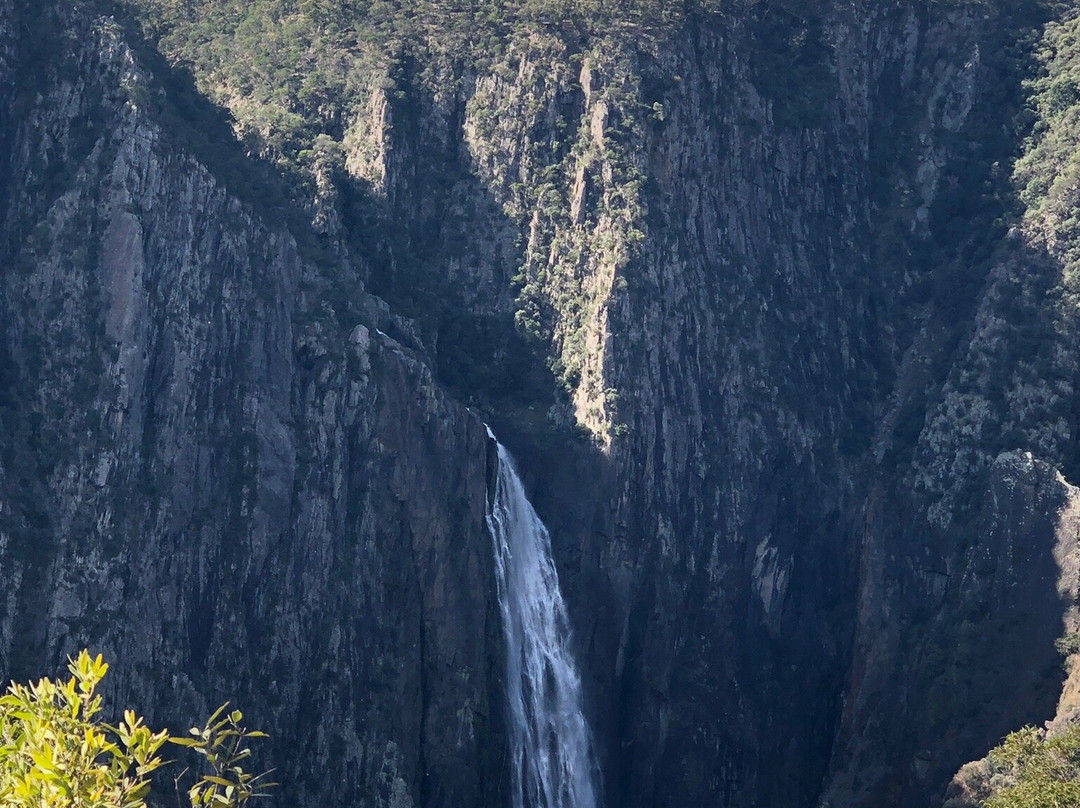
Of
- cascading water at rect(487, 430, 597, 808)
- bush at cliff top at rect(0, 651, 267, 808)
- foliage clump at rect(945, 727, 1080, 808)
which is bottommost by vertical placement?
bush at cliff top at rect(0, 651, 267, 808)

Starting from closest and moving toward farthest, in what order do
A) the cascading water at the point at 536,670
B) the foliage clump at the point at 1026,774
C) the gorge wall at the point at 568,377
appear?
the foliage clump at the point at 1026,774, the gorge wall at the point at 568,377, the cascading water at the point at 536,670

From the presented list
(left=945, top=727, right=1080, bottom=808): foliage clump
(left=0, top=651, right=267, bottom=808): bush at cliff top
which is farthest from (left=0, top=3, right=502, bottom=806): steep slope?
(left=0, top=651, right=267, bottom=808): bush at cliff top

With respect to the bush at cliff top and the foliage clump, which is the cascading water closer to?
the foliage clump

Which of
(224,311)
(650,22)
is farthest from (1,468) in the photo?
(650,22)

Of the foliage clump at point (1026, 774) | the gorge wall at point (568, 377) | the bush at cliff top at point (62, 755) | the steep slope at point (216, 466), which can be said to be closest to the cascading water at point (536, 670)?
the gorge wall at point (568, 377)

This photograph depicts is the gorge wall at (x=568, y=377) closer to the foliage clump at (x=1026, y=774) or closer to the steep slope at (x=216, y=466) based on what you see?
the steep slope at (x=216, y=466)

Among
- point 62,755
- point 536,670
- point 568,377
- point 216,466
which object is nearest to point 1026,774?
point 536,670

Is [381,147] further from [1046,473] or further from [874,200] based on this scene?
[1046,473]
